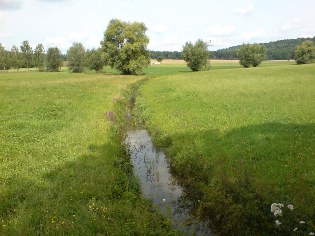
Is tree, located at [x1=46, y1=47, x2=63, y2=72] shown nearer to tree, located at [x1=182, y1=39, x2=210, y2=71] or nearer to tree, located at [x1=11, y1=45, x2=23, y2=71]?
tree, located at [x1=11, y1=45, x2=23, y2=71]

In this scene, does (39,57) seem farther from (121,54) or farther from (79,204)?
(79,204)

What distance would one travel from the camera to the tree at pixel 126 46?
2933 inches

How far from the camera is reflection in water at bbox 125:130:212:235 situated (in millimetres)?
9305

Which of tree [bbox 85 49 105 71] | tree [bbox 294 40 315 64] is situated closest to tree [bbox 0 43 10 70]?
tree [bbox 85 49 105 71]

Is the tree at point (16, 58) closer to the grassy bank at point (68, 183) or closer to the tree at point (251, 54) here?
the tree at point (251, 54)

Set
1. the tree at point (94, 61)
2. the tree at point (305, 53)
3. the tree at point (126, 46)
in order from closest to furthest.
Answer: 1. the tree at point (126, 46)
2. the tree at point (94, 61)
3. the tree at point (305, 53)

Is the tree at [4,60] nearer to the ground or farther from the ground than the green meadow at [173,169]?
farther from the ground

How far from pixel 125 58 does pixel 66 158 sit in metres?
64.0

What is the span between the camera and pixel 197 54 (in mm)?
97875

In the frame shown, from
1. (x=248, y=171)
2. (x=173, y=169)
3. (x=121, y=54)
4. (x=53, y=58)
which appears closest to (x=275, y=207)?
(x=248, y=171)

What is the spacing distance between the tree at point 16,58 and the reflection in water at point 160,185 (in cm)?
12400

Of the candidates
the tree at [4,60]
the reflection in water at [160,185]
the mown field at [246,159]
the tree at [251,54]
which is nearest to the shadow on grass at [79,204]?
the reflection in water at [160,185]

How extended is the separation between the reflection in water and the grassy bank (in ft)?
1.61

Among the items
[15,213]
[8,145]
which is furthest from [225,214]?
[8,145]
